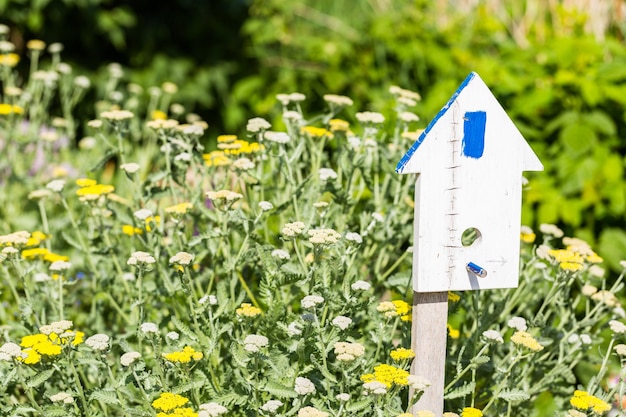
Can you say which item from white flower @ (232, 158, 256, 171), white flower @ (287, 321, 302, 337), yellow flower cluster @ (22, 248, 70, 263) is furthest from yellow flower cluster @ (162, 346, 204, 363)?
yellow flower cluster @ (22, 248, 70, 263)

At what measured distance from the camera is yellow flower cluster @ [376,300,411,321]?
6.59 feet

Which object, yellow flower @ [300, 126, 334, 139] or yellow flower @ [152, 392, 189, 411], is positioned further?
yellow flower @ [300, 126, 334, 139]

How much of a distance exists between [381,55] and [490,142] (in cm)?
292

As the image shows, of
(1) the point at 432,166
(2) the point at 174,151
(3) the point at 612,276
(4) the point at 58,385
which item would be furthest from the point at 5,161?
(3) the point at 612,276

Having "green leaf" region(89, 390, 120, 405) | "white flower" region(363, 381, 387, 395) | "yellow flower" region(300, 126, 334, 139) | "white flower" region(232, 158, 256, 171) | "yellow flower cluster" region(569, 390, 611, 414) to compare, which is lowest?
"green leaf" region(89, 390, 120, 405)

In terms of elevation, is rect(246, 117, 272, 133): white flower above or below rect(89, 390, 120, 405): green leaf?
above

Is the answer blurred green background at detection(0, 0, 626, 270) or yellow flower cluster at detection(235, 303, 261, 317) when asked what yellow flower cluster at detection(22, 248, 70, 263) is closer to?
yellow flower cluster at detection(235, 303, 261, 317)

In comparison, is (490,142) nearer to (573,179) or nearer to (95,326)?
(95,326)

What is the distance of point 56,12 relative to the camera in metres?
5.11

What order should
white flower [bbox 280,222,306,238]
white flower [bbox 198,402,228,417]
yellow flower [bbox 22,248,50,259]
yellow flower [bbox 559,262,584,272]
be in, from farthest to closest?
yellow flower [bbox 22,248,50,259], yellow flower [bbox 559,262,584,272], white flower [bbox 280,222,306,238], white flower [bbox 198,402,228,417]

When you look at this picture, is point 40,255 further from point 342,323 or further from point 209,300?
point 342,323

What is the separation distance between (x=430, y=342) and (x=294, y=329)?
33cm

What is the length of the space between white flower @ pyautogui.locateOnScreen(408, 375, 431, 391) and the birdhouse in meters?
0.21

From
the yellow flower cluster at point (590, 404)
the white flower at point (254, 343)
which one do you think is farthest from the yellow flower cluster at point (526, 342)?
the white flower at point (254, 343)
